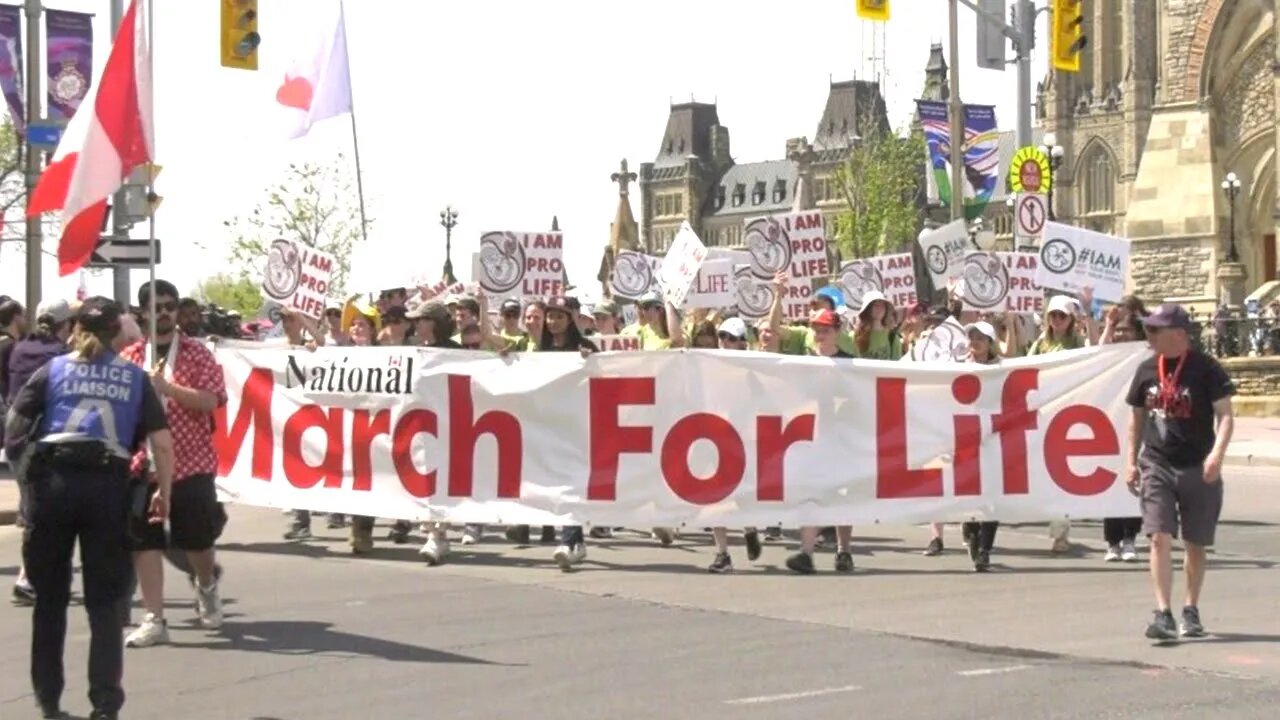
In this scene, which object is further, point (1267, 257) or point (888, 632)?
point (1267, 257)

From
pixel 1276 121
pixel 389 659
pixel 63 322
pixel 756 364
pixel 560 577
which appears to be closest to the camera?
pixel 389 659

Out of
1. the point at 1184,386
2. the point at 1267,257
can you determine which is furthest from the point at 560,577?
the point at 1267,257

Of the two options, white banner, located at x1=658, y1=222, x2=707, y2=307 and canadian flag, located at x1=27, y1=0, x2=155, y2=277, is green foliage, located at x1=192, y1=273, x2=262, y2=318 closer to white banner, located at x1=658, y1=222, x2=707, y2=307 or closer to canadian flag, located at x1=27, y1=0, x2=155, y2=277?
white banner, located at x1=658, y1=222, x2=707, y2=307

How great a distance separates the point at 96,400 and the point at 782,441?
7.03 m

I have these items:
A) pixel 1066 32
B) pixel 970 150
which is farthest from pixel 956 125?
pixel 1066 32

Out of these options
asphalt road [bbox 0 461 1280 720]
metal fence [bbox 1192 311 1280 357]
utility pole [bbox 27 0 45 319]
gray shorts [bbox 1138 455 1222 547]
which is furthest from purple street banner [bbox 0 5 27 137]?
gray shorts [bbox 1138 455 1222 547]

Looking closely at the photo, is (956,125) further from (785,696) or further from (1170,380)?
(785,696)

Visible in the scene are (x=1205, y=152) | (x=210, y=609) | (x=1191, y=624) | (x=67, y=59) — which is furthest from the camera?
(x=1205, y=152)

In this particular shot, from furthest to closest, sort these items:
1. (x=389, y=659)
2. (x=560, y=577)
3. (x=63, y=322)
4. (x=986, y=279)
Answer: (x=986, y=279), (x=560, y=577), (x=63, y=322), (x=389, y=659)

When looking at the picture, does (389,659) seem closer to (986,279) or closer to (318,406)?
(318,406)

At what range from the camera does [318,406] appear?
16.9 metres

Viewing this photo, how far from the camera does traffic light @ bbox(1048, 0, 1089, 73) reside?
85.5 feet

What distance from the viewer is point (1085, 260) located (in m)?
19.3

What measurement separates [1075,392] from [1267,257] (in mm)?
49136
